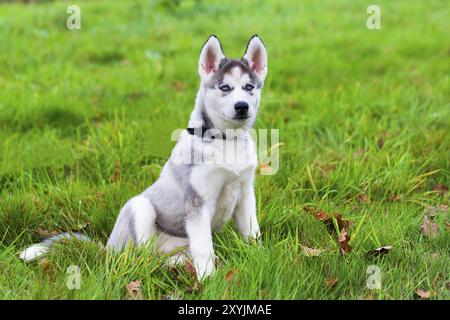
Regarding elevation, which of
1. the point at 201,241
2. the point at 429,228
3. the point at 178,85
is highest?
the point at 178,85

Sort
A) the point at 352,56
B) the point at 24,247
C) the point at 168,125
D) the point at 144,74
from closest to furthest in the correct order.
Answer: the point at 24,247 < the point at 168,125 < the point at 144,74 < the point at 352,56

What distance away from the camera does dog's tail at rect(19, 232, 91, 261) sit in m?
3.51

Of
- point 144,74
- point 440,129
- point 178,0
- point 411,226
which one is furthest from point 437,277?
point 178,0

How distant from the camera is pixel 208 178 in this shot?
11.1 feet

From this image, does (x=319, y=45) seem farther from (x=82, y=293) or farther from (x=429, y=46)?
(x=82, y=293)

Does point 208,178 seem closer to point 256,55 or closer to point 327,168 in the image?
point 256,55

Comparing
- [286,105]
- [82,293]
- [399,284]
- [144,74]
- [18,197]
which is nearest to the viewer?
[82,293]

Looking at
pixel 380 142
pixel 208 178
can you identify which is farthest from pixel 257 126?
pixel 208 178

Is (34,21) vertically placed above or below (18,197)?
above

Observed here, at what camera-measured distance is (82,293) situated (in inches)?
117

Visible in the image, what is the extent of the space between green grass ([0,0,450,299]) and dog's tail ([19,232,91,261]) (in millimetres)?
56

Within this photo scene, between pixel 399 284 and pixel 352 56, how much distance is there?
5006 millimetres

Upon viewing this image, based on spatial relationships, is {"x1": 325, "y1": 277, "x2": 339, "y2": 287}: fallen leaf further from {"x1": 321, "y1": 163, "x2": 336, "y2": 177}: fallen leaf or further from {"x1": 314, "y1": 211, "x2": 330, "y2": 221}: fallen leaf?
{"x1": 321, "y1": 163, "x2": 336, "y2": 177}: fallen leaf

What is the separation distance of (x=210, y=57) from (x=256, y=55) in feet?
0.87
